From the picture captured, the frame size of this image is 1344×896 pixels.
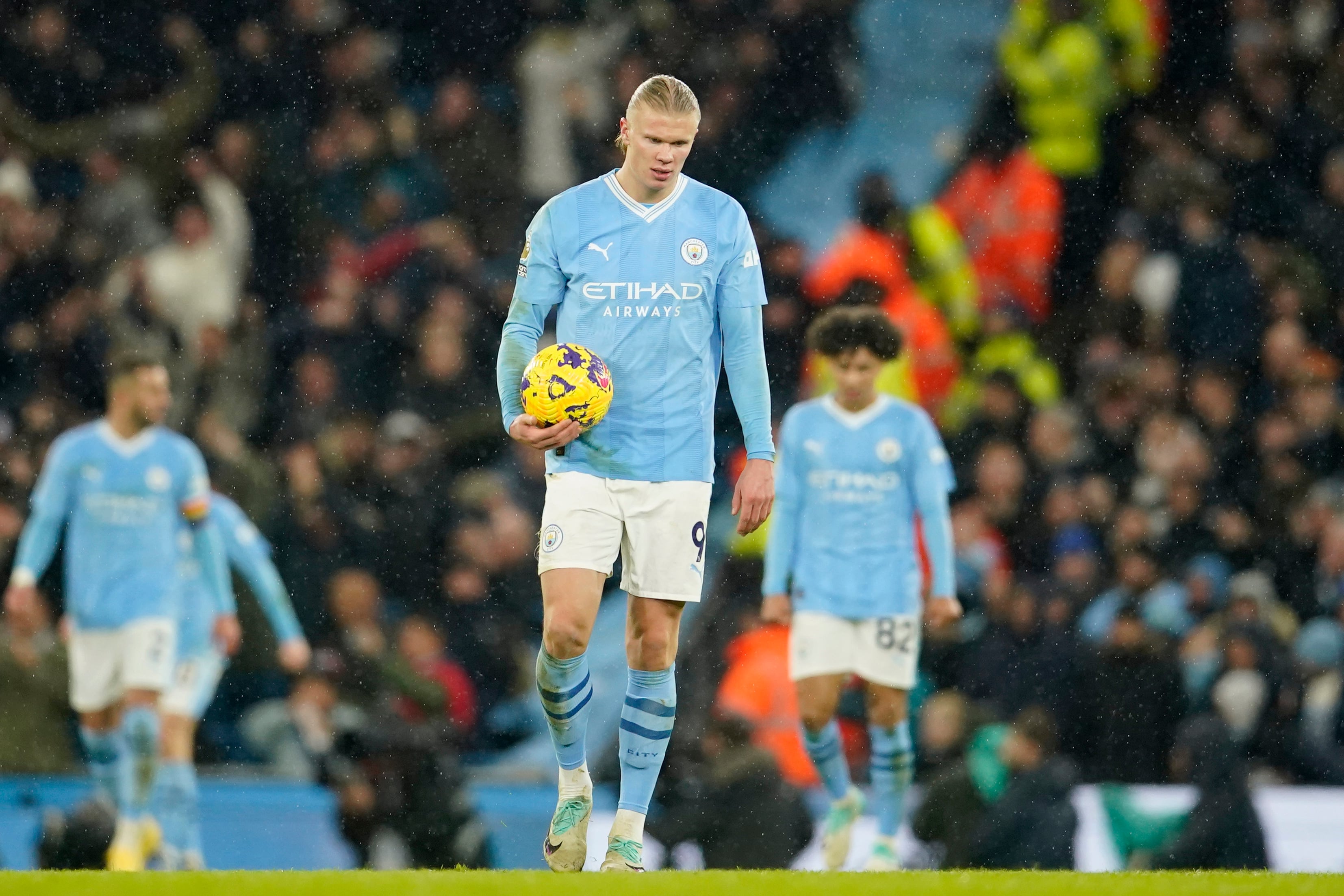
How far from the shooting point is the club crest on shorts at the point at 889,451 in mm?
8172

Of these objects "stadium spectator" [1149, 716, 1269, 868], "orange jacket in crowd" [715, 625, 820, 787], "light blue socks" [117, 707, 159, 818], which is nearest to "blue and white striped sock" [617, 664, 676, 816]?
"orange jacket in crowd" [715, 625, 820, 787]

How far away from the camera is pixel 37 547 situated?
366 inches

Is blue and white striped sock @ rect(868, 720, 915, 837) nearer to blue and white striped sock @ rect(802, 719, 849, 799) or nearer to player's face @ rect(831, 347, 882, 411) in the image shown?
blue and white striped sock @ rect(802, 719, 849, 799)

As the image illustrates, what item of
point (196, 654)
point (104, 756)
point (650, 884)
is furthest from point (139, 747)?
point (650, 884)

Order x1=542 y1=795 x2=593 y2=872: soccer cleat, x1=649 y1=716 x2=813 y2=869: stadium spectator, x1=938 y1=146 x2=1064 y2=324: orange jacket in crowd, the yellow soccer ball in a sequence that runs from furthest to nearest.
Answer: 1. x1=938 y1=146 x2=1064 y2=324: orange jacket in crowd
2. x1=649 y1=716 x2=813 y2=869: stadium spectator
3. x1=542 y1=795 x2=593 y2=872: soccer cleat
4. the yellow soccer ball

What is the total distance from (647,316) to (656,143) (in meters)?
0.48

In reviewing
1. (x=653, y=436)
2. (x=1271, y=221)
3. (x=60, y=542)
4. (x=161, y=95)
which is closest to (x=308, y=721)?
(x=60, y=542)

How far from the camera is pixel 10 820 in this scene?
30.5 feet

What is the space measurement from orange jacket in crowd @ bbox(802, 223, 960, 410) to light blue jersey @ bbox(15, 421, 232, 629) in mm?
3411

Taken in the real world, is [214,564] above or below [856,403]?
below

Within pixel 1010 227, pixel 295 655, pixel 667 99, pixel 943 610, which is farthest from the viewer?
pixel 1010 227

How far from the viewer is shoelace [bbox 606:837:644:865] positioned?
213 inches

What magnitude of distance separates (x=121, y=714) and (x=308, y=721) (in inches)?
36.0

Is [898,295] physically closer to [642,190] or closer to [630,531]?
[642,190]
